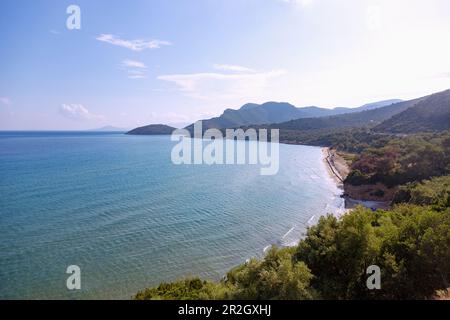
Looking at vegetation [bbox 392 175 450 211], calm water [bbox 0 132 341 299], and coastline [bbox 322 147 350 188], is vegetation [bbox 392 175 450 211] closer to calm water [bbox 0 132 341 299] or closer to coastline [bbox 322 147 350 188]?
calm water [bbox 0 132 341 299]

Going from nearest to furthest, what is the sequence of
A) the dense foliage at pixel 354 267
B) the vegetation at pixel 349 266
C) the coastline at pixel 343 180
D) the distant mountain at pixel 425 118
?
the dense foliage at pixel 354 267
the vegetation at pixel 349 266
the coastline at pixel 343 180
the distant mountain at pixel 425 118

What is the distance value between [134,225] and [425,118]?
460 ft

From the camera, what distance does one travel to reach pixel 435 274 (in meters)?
16.2

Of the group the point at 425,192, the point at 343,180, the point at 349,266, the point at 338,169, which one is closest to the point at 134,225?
the point at 349,266

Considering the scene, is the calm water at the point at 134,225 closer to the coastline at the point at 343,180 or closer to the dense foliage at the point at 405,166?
the coastline at the point at 343,180

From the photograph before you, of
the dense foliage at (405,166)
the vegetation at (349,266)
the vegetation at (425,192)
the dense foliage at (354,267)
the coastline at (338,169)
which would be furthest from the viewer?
the coastline at (338,169)

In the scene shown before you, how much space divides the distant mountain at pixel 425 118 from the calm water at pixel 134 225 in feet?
254

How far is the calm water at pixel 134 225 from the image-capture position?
26.6m

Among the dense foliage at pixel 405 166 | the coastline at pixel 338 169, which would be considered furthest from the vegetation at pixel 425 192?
the coastline at pixel 338 169

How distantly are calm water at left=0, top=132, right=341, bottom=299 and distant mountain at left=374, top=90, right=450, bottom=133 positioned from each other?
77.4m

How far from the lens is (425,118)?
5251 inches

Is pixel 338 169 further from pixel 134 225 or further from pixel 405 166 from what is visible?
pixel 134 225
